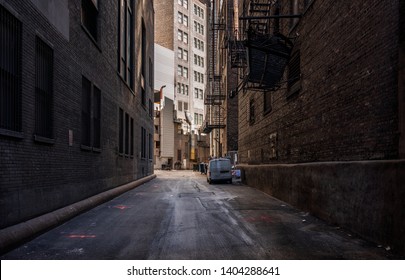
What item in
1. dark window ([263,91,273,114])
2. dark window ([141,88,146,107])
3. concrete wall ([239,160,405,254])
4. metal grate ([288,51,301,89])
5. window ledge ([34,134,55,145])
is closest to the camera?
concrete wall ([239,160,405,254])

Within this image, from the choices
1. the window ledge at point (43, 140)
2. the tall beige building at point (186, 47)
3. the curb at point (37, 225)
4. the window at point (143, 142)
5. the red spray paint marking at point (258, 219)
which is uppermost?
the tall beige building at point (186, 47)

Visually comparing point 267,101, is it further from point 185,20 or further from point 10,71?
point 185,20

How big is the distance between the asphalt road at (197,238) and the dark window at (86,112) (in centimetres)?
321

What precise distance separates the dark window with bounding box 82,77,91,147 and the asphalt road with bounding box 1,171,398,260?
10.5 feet

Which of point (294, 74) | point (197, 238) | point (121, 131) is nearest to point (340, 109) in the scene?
point (197, 238)

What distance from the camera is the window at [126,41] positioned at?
2036 cm

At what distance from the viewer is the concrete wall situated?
20.1 ft

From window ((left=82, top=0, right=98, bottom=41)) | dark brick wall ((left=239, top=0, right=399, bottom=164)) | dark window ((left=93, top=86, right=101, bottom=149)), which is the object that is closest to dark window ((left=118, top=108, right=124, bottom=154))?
dark window ((left=93, top=86, right=101, bottom=149))

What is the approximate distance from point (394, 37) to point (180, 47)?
6970 centimetres

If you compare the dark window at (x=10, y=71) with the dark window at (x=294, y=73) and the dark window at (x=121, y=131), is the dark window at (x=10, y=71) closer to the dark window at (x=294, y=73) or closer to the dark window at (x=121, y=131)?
the dark window at (x=294, y=73)

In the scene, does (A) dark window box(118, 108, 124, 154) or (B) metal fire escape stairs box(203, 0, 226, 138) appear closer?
(A) dark window box(118, 108, 124, 154)

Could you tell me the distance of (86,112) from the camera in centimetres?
1340

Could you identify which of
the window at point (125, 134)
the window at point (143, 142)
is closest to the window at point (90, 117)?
the window at point (125, 134)

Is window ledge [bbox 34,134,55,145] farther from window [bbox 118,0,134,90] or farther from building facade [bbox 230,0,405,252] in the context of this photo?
window [bbox 118,0,134,90]
